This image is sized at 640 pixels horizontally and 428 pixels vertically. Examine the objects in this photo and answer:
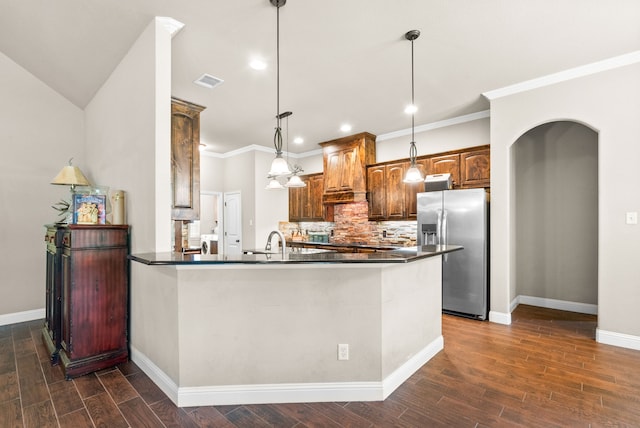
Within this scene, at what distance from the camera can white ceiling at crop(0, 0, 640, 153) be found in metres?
2.51

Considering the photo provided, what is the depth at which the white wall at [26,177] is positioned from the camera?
13.1ft

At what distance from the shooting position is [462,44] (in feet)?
9.78

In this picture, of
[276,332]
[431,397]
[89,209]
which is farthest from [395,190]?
[89,209]

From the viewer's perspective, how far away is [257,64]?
10.9 feet

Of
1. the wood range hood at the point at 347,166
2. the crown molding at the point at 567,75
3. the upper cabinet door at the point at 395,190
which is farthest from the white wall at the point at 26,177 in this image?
the crown molding at the point at 567,75

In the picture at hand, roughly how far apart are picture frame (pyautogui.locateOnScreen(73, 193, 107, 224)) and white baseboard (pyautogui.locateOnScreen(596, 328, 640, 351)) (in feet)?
16.8

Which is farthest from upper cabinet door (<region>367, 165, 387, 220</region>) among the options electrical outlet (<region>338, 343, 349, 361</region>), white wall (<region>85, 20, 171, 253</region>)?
white wall (<region>85, 20, 171, 253</region>)

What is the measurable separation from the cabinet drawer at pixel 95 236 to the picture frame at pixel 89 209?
0.19 meters

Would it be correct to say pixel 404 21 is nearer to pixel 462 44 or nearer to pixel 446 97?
pixel 462 44

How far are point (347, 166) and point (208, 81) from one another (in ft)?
10.3

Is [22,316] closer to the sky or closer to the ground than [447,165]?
closer to the ground

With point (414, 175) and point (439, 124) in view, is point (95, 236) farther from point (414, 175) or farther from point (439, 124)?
point (439, 124)

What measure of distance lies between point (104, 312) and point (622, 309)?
4.98m

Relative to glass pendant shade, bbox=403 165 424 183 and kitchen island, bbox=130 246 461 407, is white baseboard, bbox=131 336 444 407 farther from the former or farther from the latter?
glass pendant shade, bbox=403 165 424 183
